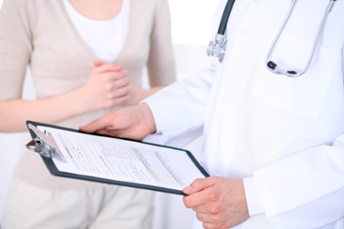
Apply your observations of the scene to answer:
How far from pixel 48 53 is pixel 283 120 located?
0.58m

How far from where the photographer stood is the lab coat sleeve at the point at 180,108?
45.1 inches

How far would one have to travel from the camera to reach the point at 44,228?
3.76 feet

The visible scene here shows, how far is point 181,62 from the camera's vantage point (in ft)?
6.46

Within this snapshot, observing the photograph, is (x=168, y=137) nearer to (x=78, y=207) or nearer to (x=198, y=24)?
(x=78, y=207)

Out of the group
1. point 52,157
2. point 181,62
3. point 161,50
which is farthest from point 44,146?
point 181,62

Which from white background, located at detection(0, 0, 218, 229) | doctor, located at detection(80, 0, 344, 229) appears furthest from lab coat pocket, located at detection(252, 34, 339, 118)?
white background, located at detection(0, 0, 218, 229)

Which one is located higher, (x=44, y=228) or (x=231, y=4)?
(x=231, y=4)

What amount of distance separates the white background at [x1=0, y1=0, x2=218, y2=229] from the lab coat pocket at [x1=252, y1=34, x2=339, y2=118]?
1.00 meters

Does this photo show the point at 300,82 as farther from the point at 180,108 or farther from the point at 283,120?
the point at 180,108

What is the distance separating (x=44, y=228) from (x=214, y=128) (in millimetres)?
493

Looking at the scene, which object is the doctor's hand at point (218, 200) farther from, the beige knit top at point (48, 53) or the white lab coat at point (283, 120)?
the beige knit top at point (48, 53)

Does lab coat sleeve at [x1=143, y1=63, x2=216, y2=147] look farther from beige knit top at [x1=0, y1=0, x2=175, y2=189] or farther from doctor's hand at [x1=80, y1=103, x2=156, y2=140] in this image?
beige knit top at [x1=0, y1=0, x2=175, y2=189]

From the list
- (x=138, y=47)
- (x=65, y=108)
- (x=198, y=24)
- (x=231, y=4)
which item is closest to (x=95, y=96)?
(x=65, y=108)

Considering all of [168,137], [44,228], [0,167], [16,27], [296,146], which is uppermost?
[16,27]
